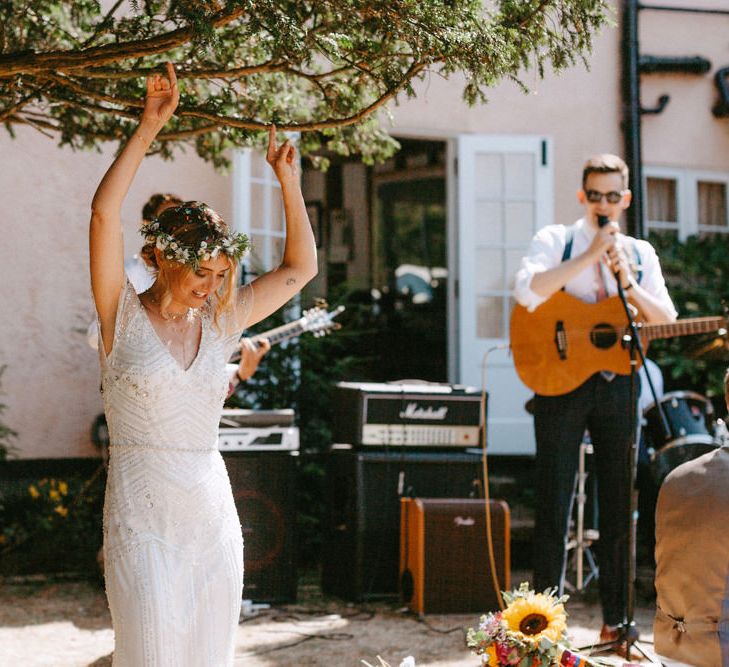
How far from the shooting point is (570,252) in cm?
492

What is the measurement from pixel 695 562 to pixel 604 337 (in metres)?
2.52

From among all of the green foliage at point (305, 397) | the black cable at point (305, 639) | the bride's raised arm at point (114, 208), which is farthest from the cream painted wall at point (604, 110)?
the bride's raised arm at point (114, 208)

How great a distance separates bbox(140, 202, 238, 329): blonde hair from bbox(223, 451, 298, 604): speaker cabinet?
2.84 m

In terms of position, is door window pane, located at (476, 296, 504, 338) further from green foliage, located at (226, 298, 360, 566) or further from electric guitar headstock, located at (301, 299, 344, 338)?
electric guitar headstock, located at (301, 299, 344, 338)

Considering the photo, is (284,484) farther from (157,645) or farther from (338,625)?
(157,645)

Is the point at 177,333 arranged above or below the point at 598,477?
above

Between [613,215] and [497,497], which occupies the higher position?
[613,215]

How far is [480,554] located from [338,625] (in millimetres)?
831

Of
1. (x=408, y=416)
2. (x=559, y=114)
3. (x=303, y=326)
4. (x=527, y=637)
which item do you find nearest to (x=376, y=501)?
(x=408, y=416)

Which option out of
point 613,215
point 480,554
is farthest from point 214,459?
point 480,554

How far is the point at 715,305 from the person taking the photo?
7.68 metres

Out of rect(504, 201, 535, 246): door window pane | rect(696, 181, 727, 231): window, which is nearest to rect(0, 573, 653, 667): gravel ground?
rect(504, 201, 535, 246): door window pane

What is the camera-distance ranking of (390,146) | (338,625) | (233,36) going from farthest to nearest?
(338,625), (390,146), (233,36)

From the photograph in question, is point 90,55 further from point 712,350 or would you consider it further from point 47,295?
point 47,295
